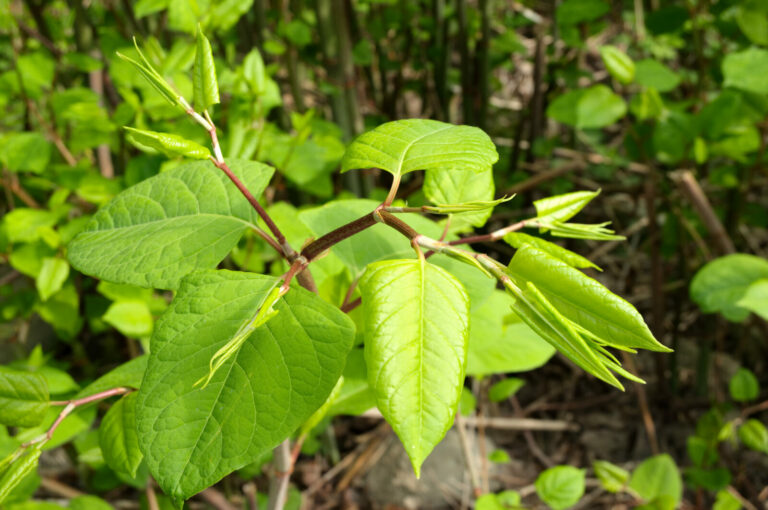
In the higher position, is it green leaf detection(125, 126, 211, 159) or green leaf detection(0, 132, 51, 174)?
green leaf detection(125, 126, 211, 159)

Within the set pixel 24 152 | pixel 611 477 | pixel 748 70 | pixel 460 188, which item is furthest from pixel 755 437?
pixel 24 152

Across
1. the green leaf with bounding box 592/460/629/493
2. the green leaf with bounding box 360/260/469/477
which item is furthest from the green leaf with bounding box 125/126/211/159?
the green leaf with bounding box 592/460/629/493

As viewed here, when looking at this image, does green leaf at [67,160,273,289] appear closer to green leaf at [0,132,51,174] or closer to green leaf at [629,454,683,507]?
green leaf at [0,132,51,174]

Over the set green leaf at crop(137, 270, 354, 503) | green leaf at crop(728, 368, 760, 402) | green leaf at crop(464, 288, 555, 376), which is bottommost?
green leaf at crop(728, 368, 760, 402)

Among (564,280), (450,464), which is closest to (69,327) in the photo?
(450,464)

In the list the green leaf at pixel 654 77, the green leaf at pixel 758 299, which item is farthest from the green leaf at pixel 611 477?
the green leaf at pixel 654 77

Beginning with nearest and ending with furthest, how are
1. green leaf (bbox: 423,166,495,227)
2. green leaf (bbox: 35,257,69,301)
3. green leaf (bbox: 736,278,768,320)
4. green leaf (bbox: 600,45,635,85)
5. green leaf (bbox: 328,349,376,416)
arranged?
green leaf (bbox: 423,166,495,227) → green leaf (bbox: 328,349,376,416) → green leaf (bbox: 736,278,768,320) → green leaf (bbox: 35,257,69,301) → green leaf (bbox: 600,45,635,85)

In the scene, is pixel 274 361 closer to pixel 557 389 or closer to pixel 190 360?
pixel 190 360

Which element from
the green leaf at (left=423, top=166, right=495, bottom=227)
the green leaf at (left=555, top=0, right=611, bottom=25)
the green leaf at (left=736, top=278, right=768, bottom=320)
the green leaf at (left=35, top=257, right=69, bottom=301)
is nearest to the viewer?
the green leaf at (left=423, top=166, right=495, bottom=227)

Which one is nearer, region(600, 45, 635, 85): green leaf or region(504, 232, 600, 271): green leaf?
region(504, 232, 600, 271): green leaf
